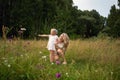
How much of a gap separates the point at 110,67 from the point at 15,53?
2.16m

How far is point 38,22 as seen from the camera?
3794 centimetres

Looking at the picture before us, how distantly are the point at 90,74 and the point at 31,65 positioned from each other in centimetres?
115

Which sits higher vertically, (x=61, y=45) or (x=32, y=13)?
(x=32, y=13)

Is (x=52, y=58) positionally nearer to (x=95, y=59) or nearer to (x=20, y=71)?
(x=95, y=59)

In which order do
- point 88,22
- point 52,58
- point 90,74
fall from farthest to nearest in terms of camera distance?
point 88,22, point 52,58, point 90,74

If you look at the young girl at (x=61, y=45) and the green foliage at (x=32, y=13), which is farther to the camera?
the green foliage at (x=32, y=13)

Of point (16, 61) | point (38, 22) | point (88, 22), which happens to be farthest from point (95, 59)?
point (88, 22)

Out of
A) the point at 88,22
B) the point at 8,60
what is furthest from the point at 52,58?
the point at 88,22

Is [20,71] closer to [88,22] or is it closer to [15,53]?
[15,53]

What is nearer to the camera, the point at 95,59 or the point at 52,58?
the point at 95,59

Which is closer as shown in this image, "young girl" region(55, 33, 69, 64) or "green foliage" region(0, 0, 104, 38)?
"young girl" region(55, 33, 69, 64)

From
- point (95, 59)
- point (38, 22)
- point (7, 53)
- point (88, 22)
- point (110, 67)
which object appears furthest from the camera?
point (88, 22)

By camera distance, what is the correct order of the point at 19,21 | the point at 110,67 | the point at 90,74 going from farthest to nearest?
the point at 19,21
the point at 110,67
the point at 90,74

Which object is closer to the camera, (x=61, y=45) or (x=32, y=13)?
(x=61, y=45)
